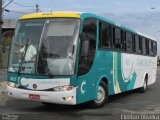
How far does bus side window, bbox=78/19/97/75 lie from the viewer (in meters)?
11.7

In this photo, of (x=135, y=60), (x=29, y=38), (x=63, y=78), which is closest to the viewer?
(x=63, y=78)

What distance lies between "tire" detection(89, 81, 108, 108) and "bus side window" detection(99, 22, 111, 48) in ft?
4.26

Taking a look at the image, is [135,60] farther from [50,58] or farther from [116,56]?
[50,58]

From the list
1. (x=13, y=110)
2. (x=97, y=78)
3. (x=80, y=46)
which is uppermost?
(x=80, y=46)

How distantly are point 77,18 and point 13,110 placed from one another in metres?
3.43

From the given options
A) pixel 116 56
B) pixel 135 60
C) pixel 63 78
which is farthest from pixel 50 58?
pixel 135 60

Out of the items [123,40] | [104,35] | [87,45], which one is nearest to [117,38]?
[123,40]

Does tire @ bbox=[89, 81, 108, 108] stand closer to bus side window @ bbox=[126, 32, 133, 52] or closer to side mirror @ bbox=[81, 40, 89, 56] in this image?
side mirror @ bbox=[81, 40, 89, 56]

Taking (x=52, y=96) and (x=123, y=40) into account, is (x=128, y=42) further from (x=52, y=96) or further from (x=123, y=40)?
(x=52, y=96)

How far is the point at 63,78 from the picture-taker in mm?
11188

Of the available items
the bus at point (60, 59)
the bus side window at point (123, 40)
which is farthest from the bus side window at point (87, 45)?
the bus side window at point (123, 40)

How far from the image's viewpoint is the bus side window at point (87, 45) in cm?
1166

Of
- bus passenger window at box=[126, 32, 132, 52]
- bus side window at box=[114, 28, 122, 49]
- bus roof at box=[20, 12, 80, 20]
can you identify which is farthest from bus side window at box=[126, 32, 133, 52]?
bus roof at box=[20, 12, 80, 20]

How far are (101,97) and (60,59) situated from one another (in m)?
2.51
